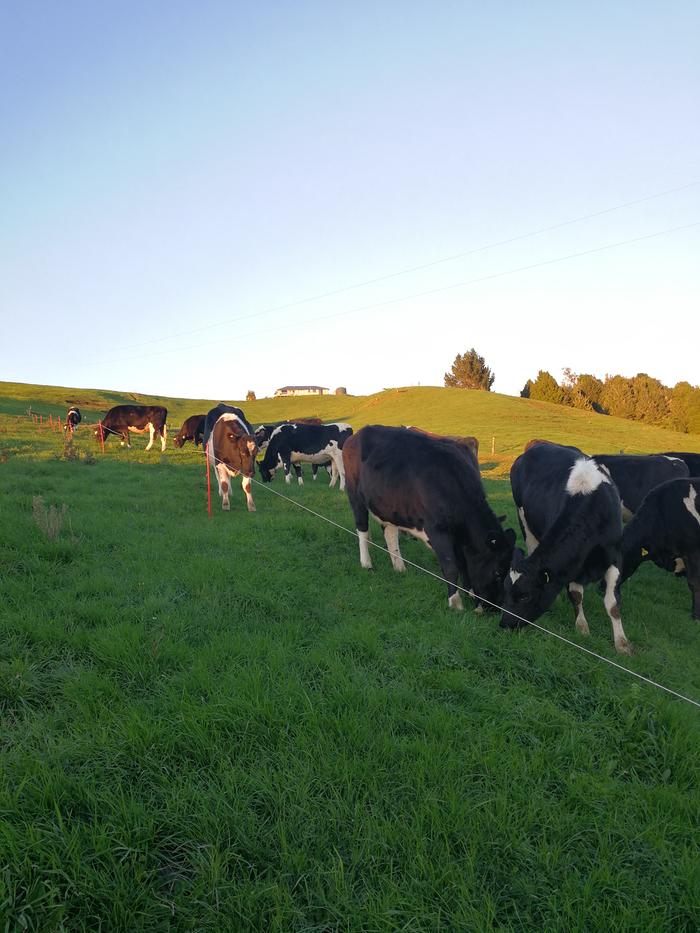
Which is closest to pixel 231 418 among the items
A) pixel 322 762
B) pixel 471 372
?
pixel 322 762

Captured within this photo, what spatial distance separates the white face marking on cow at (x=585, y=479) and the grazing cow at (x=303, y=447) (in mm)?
11535

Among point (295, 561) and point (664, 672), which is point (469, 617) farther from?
point (295, 561)

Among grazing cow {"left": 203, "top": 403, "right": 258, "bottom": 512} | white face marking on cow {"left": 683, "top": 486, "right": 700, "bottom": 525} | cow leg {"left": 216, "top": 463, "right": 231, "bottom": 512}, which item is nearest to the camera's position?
white face marking on cow {"left": 683, "top": 486, "right": 700, "bottom": 525}

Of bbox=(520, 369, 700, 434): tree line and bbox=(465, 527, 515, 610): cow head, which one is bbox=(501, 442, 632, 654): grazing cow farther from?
bbox=(520, 369, 700, 434): tree line

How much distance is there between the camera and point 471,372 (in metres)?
100

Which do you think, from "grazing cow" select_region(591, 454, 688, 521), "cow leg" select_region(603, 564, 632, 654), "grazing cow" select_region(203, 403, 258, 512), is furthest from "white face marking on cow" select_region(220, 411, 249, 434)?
"cow leg" select_region(603, 564, 632, 654)

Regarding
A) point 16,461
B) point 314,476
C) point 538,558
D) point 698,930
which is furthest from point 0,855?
point 314,476

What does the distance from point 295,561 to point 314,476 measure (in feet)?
41.4

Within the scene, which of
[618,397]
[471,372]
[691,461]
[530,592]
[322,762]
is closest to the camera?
[322,762]

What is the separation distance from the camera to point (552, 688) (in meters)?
4.62

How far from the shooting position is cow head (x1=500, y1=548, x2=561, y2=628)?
593 cm

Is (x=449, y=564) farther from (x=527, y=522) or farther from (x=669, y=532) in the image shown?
(x=669, y=532)

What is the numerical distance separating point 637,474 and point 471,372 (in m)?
92.6

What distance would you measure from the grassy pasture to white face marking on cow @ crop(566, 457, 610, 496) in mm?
1619
